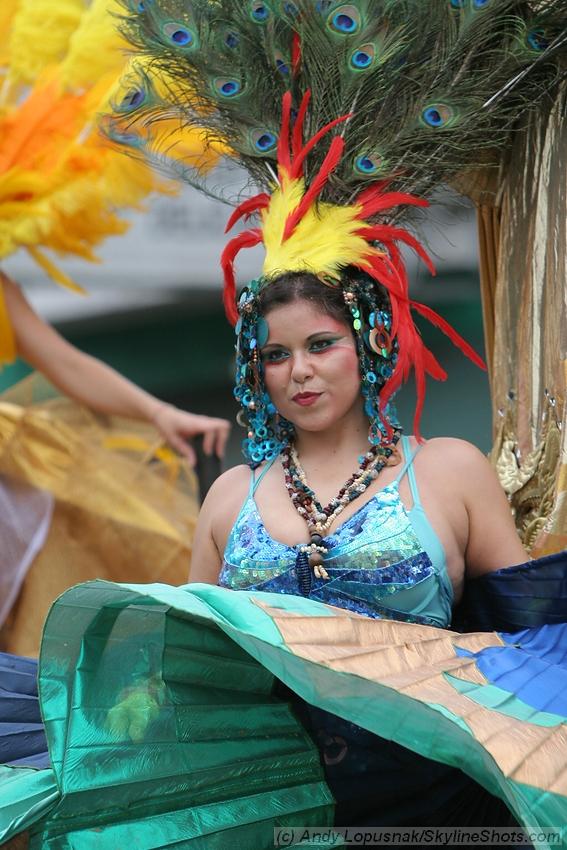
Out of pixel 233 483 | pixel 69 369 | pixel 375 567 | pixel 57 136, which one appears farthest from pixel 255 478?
pixel 57 136

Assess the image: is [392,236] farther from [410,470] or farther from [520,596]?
[520,596]

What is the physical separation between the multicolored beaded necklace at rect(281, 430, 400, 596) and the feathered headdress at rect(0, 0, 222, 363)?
224cm

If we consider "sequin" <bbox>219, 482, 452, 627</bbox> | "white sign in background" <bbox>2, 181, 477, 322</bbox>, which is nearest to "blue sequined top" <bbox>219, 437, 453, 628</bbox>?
"sequin" <bbox>219, 482, 452, 627</bbox>

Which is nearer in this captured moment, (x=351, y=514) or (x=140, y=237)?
(x=351, y=514)

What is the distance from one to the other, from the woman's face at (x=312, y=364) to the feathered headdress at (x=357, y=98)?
0.21 ft

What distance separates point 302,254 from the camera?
281 centimetres

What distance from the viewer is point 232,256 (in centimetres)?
297

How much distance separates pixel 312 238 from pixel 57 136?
7.62 feet

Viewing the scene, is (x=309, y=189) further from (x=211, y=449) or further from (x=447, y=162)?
(x=211, y=449)

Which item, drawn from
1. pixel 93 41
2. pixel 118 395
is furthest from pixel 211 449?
pixel 93 41

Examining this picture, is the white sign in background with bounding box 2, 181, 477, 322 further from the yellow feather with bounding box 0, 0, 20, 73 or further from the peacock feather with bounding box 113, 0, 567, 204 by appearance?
the peacock feather with bounding box 113, 0, 567, 204

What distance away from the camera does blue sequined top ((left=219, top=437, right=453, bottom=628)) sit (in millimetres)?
2609

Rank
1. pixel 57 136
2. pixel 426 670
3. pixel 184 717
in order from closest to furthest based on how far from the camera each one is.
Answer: pixel 426 670, pixel 184 717, pixel 57 136

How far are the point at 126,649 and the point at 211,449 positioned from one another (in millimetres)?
2123
